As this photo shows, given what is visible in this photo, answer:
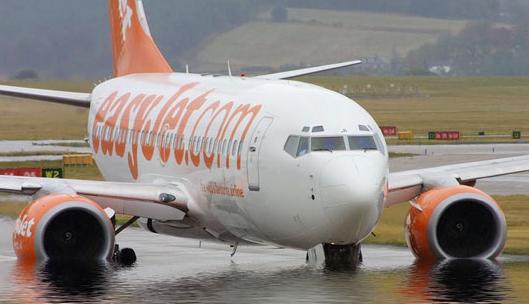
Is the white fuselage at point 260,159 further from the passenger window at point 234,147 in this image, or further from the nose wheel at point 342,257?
the nose wheel at point 342,257

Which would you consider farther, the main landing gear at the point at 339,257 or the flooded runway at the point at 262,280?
the main landing gear at the point at 339,257

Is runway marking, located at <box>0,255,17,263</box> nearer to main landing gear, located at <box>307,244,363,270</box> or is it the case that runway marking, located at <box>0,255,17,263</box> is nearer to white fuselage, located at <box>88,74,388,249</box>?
white fuselage, located at <box>88,74,388,249</box>

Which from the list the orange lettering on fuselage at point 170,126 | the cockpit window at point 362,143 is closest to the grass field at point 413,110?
the orange lettering on fuselage at point 170,126

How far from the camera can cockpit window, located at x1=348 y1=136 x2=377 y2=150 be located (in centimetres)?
2923

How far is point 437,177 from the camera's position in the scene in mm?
35531

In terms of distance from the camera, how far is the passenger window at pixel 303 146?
96.0ft

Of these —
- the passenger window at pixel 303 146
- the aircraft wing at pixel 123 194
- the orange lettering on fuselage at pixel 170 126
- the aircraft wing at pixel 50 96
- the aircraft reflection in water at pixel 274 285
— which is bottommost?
the aircraft reflection in water at pixel 274 285

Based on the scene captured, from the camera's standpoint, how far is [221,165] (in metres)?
32.9

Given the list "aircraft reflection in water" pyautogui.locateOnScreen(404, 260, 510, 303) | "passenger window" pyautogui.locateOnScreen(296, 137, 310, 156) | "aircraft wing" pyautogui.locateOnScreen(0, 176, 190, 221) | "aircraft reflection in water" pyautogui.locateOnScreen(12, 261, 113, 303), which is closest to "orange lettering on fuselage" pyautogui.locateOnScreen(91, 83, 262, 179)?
"aircraft wing" pyautogui.locateOnScreen(0, 176, 190, 221)

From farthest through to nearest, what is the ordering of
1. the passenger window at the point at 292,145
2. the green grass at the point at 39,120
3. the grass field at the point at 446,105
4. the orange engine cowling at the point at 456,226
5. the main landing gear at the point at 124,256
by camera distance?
the grass field at the point at 446,105, the green grass at the point at 39,120, the main landing gear at the point at 124,256, the orange engine cowling at the point at 456,226, the passenger window at the point at 292,145

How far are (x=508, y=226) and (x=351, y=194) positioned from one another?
678 inches

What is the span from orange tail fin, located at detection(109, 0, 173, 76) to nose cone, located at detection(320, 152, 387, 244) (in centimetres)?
1834

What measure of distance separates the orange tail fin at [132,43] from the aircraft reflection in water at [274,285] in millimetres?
13690

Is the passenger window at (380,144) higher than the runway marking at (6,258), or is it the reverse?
the passenger window at (380,144)
